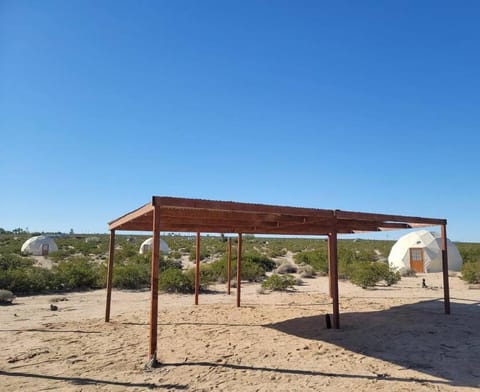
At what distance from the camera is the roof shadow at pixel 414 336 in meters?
6.07

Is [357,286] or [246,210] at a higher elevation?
[246,210]

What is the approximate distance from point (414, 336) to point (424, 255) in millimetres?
18730

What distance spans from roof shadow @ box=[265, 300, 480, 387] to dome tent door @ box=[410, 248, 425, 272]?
14018mm

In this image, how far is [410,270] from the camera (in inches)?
925

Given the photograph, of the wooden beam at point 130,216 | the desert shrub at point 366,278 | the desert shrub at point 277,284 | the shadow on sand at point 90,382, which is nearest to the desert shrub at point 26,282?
the wooden beam at point 130,216

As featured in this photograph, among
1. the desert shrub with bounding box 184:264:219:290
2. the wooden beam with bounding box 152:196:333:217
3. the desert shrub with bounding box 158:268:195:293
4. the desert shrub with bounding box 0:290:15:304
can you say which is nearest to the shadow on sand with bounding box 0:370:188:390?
the wooden beam with bounding box 152:196:333:217

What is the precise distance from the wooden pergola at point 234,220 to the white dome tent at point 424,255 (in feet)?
47.2

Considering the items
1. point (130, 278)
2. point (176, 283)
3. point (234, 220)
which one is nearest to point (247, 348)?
point (234, 220)

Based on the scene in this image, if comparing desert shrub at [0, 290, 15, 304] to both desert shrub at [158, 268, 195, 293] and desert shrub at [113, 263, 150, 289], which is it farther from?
desert shrub at [158, 268, 195, 293]

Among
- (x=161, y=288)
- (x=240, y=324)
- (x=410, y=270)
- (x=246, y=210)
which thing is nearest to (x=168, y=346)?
(x=240, y=324)

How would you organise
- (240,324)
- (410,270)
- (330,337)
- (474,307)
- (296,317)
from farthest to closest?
(410,270)
(474,307)
(296,317)
(240,324)
(330,337)

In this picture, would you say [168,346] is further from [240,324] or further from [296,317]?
[296,317]

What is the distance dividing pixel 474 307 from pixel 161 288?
1156 centimetres

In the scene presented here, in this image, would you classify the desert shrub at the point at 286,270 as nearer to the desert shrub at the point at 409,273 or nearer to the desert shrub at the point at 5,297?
the desert shrub at the point at 409,273
